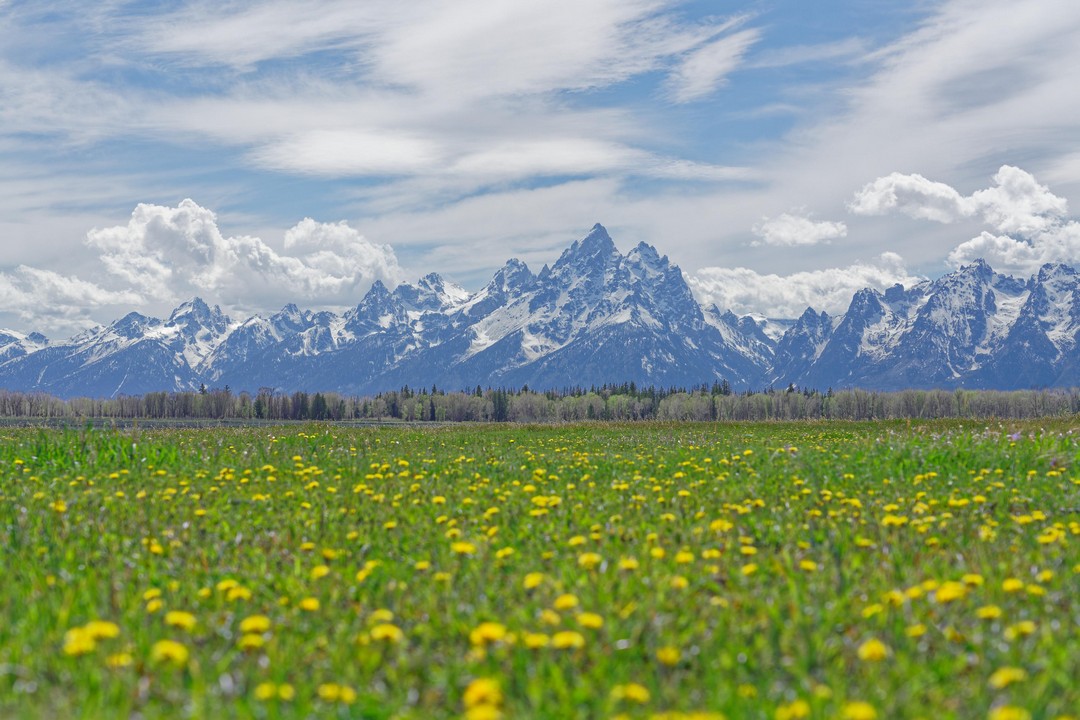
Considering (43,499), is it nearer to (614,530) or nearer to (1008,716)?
(614,530)

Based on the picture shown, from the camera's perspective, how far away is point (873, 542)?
9.37 metres

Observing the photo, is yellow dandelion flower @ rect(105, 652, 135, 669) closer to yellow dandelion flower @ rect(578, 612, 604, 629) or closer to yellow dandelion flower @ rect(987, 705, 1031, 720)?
yellow dandelion flower @ rect(578, 612, 604, 629)

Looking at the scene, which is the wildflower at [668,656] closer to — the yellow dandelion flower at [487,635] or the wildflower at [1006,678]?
the yellow dandelion flower at [487,635]

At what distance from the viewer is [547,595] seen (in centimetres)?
744

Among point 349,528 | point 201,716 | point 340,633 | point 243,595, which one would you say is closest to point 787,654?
point 340,633

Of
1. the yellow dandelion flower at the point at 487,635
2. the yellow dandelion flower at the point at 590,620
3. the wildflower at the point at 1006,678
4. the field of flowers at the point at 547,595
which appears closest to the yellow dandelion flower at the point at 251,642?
the field of flowers at the point at 547,595

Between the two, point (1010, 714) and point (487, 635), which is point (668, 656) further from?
point (1010, 714)

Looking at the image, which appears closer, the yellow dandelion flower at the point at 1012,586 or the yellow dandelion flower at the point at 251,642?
the yellow dandelion flower at the point at 251,642

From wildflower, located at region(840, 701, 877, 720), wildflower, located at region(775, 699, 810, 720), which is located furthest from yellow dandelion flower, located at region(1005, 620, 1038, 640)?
wildflower, located at region(775, 699, 810, 720)

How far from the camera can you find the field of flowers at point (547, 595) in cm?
534

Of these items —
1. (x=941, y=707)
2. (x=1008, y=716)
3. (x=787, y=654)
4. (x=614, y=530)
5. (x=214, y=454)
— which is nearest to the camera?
(x=1008, y=716)

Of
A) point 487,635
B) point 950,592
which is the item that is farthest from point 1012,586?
point 487,635

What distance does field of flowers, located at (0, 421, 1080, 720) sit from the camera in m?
5.34

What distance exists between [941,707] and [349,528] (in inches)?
289
